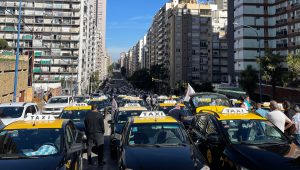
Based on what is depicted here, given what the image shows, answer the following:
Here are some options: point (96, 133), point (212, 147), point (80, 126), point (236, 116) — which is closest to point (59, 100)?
point (80, 126)

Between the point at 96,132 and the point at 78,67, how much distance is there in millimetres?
89606

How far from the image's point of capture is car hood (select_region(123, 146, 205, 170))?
5684 millimetres

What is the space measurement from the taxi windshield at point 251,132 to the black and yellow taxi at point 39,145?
3.17 meters

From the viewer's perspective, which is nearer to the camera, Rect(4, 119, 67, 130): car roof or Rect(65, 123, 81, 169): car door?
Rect(65, 123, 81, 169): car door

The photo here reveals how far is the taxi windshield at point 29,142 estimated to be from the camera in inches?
245

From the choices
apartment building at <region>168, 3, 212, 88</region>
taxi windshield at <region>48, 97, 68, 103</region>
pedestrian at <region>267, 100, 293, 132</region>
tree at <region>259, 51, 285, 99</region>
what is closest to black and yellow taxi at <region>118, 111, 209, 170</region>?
pedestrian at <region>267, 100, 293, 132</region>

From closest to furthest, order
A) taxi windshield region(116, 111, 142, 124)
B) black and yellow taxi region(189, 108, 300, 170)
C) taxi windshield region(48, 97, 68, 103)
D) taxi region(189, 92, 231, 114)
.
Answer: black and yellow taxi region(189, 108, 300, 170) < taxi windshield region(116, 111, 142, 124) < taxi region(189, 92, 231, 114) < taxi windshield region(48, 97, 68, 103)

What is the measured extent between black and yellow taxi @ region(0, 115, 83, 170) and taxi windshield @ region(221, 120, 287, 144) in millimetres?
3174

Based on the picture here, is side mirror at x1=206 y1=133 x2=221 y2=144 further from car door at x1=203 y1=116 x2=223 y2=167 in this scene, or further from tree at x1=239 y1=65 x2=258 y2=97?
tree at x1=239 y1=65 x2=258 y2=97

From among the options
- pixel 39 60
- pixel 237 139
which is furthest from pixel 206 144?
pixel 39 60

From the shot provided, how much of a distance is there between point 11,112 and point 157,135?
9.94 m

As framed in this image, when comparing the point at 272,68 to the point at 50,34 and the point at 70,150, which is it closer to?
the point at 70,150

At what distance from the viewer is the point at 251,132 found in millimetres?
7309

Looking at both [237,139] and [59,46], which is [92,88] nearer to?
[59,46]
